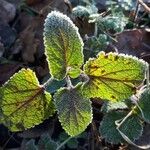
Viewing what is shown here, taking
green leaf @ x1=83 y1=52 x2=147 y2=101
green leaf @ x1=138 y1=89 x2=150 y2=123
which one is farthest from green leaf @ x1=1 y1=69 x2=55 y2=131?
green leaf @ x1=138 y1=89 x2=150 y2=123

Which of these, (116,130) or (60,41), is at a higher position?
(60,41)

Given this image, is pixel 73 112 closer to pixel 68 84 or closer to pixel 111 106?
pixel 68 84

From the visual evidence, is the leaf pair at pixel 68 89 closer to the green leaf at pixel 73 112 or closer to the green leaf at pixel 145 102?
the green leaf at pixel 73 112

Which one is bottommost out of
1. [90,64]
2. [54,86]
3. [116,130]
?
[116,130]

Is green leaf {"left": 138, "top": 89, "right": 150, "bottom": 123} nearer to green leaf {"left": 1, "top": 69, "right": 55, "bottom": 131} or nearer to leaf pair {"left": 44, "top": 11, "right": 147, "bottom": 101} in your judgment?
leaf pair {"left": 44, "top": 11, "right": 147, "bottom": 101}

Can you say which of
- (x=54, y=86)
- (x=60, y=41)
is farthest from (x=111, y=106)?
(x=60, y=41)
